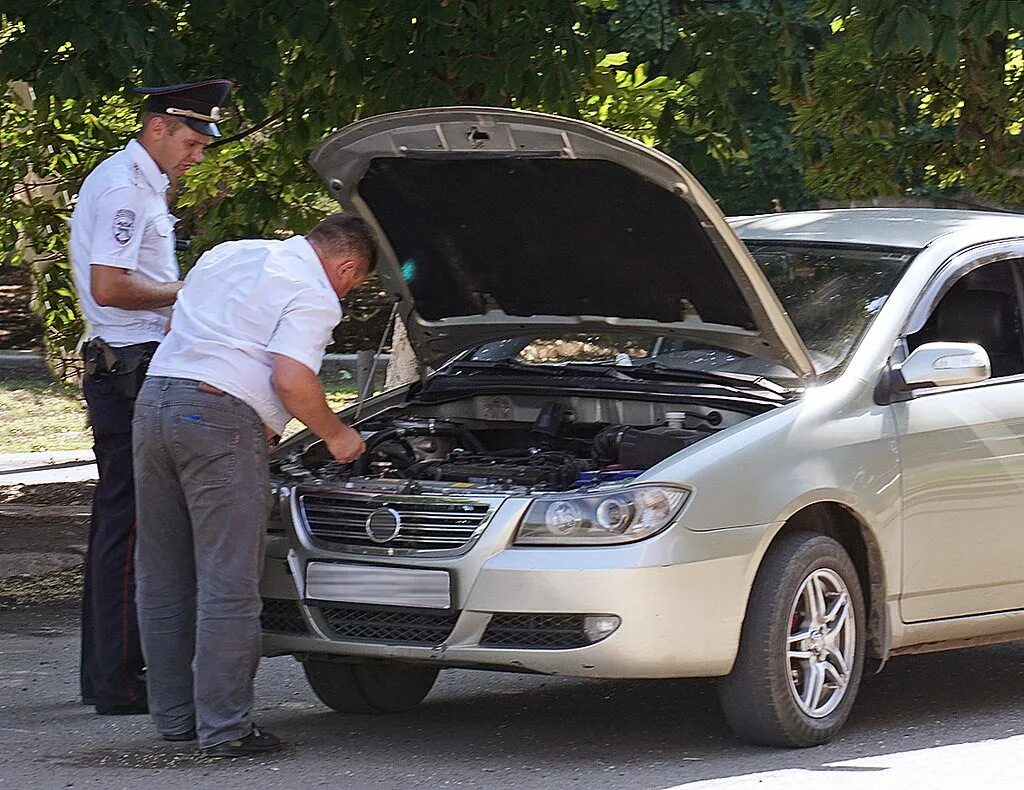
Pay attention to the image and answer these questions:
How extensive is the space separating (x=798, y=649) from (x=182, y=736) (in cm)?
199

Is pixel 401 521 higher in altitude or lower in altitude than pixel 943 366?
lower

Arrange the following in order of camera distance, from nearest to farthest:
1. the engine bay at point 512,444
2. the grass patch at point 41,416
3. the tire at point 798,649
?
the tire at point 798,649 → the engine bay at point 512,444 → the grass patch at point 41,416

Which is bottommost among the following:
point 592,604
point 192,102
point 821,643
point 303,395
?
point 821,643

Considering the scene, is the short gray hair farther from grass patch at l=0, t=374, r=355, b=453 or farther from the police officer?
grass patch at l=0, t=374, r=355, b=453

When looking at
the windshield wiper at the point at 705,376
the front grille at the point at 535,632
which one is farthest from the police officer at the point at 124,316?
the windshield wiper at the point at 705,376

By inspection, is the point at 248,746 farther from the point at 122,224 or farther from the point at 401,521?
the point at 122,224

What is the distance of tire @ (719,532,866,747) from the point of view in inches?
220

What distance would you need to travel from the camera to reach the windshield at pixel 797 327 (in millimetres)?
6312

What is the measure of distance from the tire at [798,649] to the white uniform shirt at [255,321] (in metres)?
1.57

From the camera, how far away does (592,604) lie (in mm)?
5355

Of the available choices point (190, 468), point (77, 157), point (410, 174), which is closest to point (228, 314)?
point (190, 468)

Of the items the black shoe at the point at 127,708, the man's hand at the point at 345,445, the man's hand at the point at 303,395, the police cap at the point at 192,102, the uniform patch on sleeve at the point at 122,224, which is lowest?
the black shoe at the point at 127,708

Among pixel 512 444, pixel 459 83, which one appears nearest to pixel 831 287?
pixel 512 444

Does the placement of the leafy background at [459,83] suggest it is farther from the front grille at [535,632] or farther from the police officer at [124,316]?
the front grille at [535,632]
